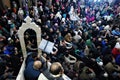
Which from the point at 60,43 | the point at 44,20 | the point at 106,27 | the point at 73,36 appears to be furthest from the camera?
the point at 44,20

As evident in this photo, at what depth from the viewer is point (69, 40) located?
9000 mm

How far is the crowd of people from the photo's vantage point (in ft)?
20.4

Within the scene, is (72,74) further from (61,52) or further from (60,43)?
(60,43)

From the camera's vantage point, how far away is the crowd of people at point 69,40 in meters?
6.23

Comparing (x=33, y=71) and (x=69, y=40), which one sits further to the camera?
(x=69, y=40)

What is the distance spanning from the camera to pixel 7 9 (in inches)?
451

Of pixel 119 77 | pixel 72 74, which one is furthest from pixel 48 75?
pixel 119 77

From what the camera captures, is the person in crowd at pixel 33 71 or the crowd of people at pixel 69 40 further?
the crowd of people at pixel 69 40

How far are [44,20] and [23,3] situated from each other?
2.34m

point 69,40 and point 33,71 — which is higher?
point 69,40

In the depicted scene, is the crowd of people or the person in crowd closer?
the person in crowd

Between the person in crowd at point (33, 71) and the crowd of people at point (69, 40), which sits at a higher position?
the crowd of people at point (69, 40)

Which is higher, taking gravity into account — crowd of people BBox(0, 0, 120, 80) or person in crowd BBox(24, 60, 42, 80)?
crowd of people BBox(0, 0, 120, 80)

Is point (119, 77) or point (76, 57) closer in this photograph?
point (119, 77)
